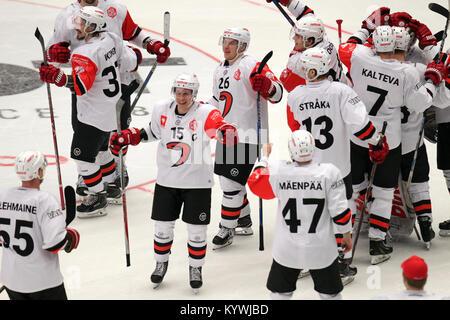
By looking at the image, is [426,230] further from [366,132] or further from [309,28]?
[309,28]

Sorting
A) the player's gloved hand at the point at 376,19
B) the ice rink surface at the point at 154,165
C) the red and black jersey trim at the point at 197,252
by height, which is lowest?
the ice rink surface at the point at 154,165

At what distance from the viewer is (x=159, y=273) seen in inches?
242

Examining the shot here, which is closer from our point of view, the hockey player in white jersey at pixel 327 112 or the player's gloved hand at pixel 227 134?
the player's gloved hand at pixel 227 134

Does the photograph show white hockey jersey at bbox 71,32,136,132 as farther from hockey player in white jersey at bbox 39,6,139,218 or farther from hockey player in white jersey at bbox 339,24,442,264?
hockey player in white jersey at bbox 339,24,442,264

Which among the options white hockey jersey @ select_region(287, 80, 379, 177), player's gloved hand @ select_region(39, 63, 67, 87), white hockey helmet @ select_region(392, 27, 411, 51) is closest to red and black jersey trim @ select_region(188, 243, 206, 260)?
white hockey jersey @ select_region(287, 80, 379, 177)

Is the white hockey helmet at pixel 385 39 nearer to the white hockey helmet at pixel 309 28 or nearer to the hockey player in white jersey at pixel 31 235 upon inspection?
the white hockey helmet at pixel 309 28

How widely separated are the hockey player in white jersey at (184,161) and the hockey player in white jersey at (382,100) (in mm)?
1166

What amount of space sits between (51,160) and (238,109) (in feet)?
8.26

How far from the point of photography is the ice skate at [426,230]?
6.74 metres

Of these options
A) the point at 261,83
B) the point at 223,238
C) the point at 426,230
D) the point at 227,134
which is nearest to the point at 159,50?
the point at 261,83

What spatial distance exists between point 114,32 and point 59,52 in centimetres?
67

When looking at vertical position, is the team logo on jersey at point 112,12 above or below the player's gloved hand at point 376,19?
below

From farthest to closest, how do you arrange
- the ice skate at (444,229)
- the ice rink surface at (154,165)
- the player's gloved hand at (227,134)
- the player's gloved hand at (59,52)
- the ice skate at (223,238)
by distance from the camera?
the player's gloved hand at (59,52)
the ice skate at (444,229)
the ice skate at (223,238)
the ice rink surface at (154,165)
the player's gloved hand at (227,134)

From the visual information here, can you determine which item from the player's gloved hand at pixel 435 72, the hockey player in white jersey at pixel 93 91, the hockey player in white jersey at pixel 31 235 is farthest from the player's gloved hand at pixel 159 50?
the hockey player in white jersey at pixel 31 235
